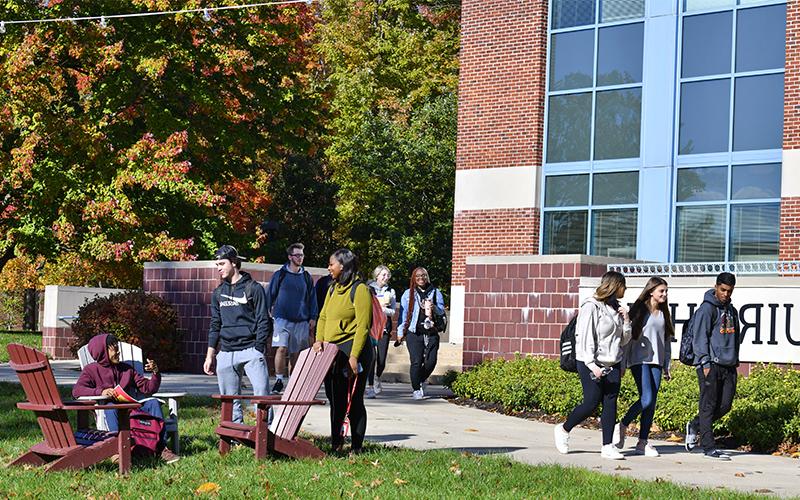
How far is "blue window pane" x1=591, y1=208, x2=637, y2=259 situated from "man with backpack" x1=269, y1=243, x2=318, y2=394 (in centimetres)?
1130

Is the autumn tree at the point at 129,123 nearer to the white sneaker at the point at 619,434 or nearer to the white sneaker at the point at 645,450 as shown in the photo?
the white sneaker at the point at 619,434

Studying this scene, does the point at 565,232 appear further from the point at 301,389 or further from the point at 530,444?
the point at 301,389

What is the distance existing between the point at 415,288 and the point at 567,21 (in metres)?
10.1

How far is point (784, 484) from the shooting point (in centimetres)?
1095

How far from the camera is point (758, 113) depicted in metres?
23.6

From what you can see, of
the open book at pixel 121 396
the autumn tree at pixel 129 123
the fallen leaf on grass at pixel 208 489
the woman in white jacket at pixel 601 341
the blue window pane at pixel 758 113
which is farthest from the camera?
the autumn tree at pixel 129 123

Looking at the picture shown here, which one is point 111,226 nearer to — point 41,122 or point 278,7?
point 41,122

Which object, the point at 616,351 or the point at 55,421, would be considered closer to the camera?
the point at 55,421

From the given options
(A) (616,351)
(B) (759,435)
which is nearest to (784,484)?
(A) (616,351)

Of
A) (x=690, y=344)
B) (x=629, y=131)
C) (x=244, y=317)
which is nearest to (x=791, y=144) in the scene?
(x=629, y=131)

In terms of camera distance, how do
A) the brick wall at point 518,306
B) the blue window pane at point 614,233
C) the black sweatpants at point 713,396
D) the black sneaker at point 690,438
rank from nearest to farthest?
the black sweatpants at point 713,396
the black sneaker at point 690,438
the brick wall at point 518,306
the blue window pane at point 614,233

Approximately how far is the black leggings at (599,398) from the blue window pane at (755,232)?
38.7 ft

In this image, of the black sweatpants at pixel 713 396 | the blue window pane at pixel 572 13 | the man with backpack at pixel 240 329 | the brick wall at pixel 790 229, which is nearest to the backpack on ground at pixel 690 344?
the black sweatpants at pixel 713 396

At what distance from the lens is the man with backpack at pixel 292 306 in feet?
49.3
